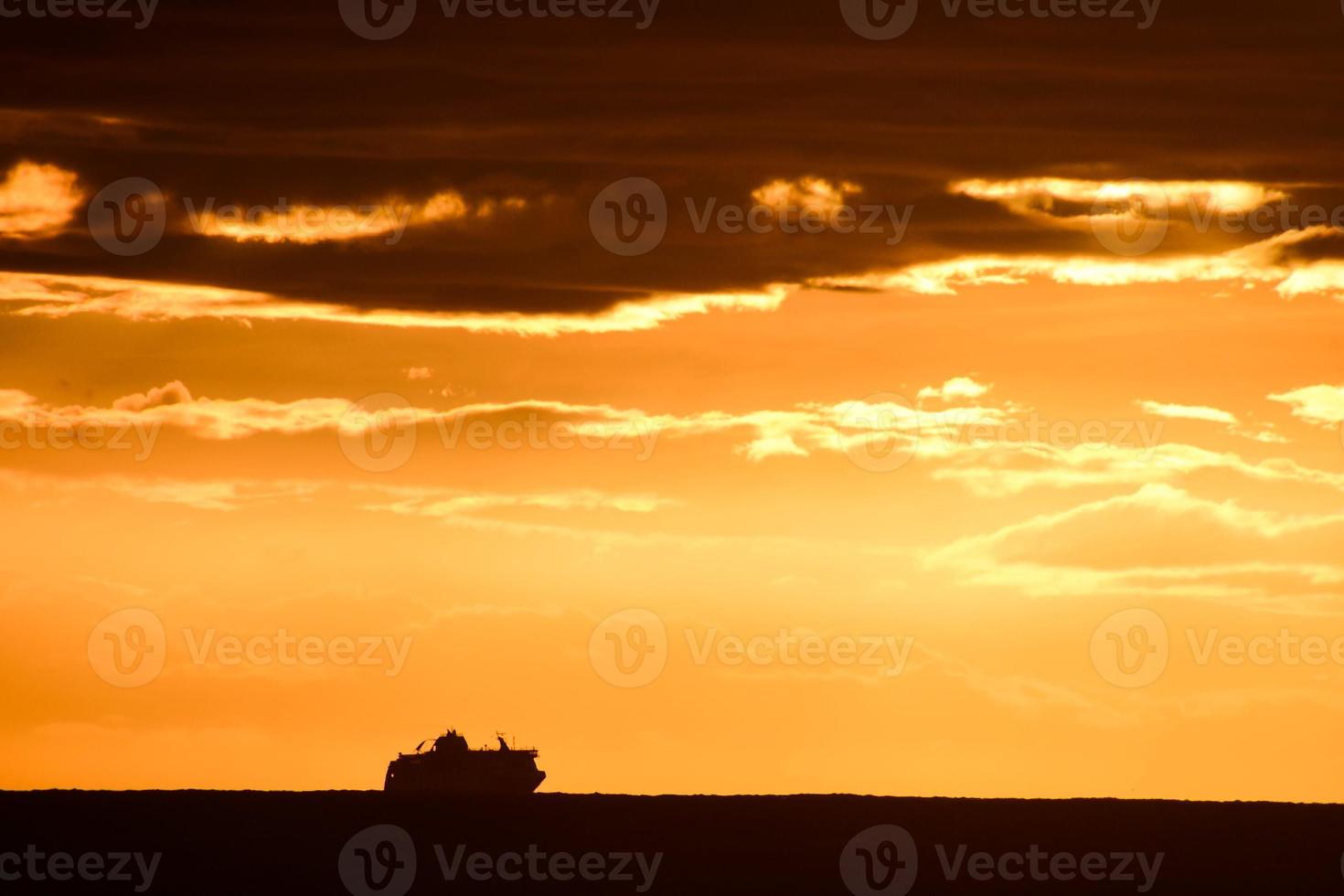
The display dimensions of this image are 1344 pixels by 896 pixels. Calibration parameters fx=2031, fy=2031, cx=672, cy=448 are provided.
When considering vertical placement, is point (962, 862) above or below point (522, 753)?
below

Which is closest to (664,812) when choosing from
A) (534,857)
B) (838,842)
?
(838,842)

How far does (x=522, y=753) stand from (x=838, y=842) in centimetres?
3534

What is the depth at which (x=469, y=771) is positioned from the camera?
111500 millimetres

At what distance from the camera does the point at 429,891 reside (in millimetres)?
66750

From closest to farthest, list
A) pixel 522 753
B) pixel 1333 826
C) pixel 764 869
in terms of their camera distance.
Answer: pixel 764 869
pixel 1333 826
pixel 522 753

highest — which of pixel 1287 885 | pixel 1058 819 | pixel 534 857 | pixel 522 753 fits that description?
pixel 522 753

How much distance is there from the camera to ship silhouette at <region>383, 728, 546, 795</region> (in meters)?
111

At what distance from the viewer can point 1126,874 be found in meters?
70.2

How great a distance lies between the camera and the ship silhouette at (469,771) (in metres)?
111

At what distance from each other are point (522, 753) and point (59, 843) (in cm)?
4080

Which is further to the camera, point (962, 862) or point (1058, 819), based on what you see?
point (1058, 819)

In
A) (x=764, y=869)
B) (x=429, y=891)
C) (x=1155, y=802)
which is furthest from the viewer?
(x=1155, y=802)

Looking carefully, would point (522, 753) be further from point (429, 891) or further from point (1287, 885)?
point (1287, 885)

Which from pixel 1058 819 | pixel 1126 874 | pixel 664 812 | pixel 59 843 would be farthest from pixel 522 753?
pixel 1126 874
